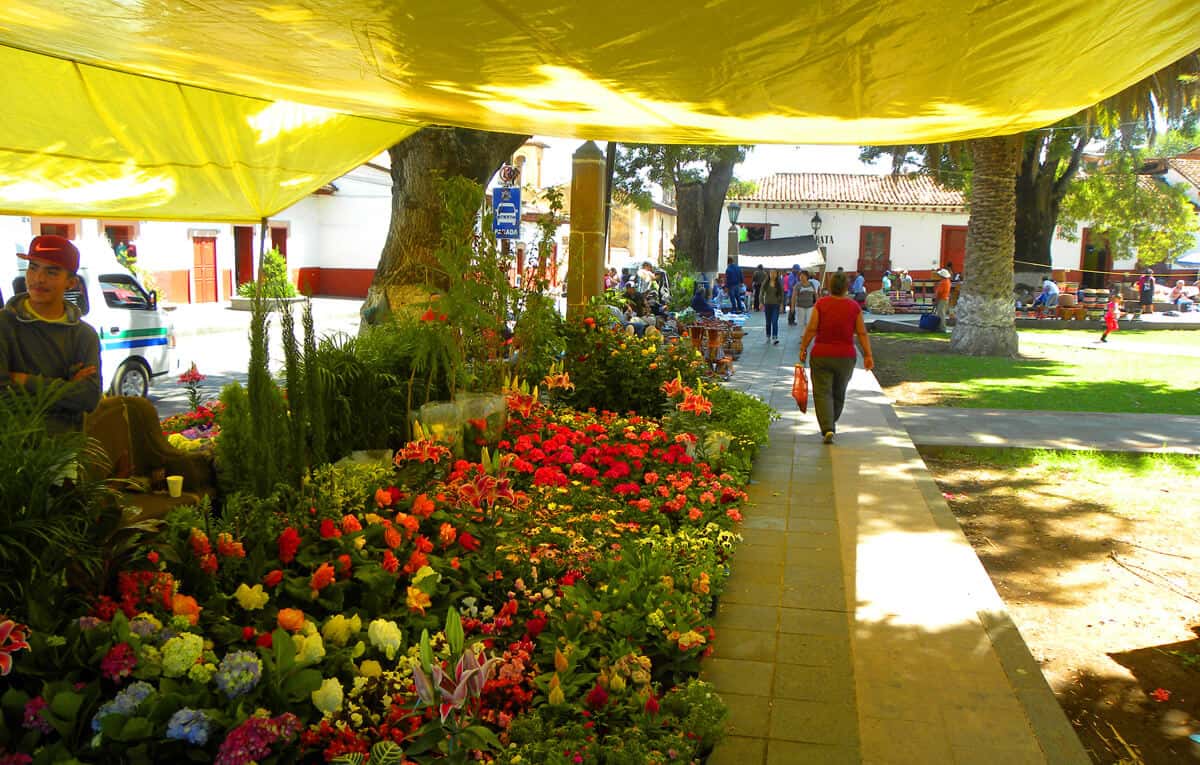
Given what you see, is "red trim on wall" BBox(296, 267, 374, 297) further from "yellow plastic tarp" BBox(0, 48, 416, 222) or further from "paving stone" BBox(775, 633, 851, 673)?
"paving stone" BBox(775, 633, 851, 673)

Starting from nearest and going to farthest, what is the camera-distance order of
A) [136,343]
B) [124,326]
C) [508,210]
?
[124,326] < [136,343] < [508,210]

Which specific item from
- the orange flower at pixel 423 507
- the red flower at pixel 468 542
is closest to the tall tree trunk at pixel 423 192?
the orange flower at pixel 423 507

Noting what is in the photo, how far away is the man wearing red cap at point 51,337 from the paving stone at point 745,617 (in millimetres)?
3066

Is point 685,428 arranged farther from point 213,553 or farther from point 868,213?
point 868,213

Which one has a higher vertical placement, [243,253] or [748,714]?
[243,253]

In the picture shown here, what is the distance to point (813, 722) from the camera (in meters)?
3.64

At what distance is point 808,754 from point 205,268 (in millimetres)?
30660

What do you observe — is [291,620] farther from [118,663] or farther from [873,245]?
[873,245]

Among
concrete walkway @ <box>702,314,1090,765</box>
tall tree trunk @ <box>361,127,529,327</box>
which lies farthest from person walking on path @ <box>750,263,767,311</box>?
concrete walkway @ <box>702,314,1090,765</box>

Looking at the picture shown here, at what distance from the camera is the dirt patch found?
4352mm

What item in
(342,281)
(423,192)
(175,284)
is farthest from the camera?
(342,281)

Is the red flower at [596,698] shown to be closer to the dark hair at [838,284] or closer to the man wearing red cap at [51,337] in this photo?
the man wearing red cap at [51,337]

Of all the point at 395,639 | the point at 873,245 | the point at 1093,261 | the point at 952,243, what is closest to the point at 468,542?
the point at 395,639

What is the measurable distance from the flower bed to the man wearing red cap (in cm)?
119
